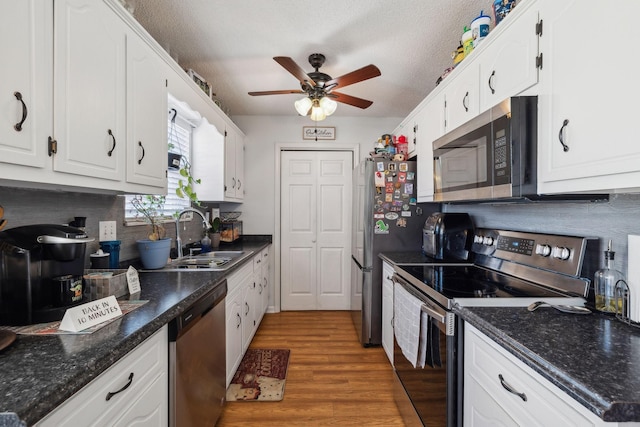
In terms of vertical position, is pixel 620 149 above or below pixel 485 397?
above

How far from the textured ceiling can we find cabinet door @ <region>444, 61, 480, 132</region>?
0.35 metres

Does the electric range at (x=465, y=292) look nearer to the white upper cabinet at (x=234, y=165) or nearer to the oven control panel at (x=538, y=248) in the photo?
the oven control panel at (x=538, y=248)

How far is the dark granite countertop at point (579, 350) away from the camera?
60cm

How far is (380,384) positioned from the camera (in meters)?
2.17

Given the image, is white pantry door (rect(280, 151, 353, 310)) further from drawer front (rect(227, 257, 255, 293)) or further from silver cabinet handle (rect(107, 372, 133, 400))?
silver cabinet handle (rect(107, 372, 133, 400))

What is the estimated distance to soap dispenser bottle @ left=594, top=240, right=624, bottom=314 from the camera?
3.45 feet

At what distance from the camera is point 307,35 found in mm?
1966

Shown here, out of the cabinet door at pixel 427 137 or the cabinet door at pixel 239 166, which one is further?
the cabinet door at pixel 239 166

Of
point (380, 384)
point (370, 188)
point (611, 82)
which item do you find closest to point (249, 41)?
point (370, 188)

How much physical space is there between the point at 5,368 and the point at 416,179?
258 centimetres

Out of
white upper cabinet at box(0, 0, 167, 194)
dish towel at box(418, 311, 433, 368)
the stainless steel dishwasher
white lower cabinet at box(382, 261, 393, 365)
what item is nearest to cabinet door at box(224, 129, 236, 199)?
white upper cabinet at box(0, 0, 167, 194)

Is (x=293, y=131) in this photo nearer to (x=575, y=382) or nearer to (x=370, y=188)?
(x=370, y=188)

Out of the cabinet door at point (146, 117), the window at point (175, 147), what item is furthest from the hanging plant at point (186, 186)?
the cabinet door at point (146, 117)

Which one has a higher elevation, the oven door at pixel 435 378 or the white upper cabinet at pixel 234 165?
the white upper cabinet at pixel 234 165
